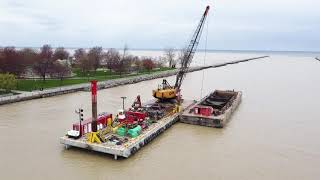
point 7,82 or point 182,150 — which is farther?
point 7,82

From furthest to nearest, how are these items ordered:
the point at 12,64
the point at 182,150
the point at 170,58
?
the point at 170,58 < the point at 12,64 < the point at 182,150

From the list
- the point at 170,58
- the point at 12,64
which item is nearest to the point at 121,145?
the point at 12,64

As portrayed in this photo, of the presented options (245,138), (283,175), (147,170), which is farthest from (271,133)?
(147,170)

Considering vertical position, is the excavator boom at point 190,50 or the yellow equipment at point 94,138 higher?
the excavator boom at point 190,50

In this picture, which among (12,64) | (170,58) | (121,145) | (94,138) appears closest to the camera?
(121,145)

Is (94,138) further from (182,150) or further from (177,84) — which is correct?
(177,84)

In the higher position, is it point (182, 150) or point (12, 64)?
point (12, 64)

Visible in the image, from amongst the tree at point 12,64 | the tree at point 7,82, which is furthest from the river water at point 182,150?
the tree at point 12,64

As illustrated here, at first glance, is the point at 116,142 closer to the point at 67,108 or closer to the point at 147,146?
the point at 147,146

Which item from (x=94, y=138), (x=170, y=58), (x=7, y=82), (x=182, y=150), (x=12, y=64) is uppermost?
(x=170, y=58)

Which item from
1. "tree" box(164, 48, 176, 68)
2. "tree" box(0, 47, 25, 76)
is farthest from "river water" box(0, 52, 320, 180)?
"tree" box(164, 48, 176, 68)

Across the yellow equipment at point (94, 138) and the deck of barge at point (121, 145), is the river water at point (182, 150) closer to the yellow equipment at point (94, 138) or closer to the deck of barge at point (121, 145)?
the deck of barge at point (121, 145)
